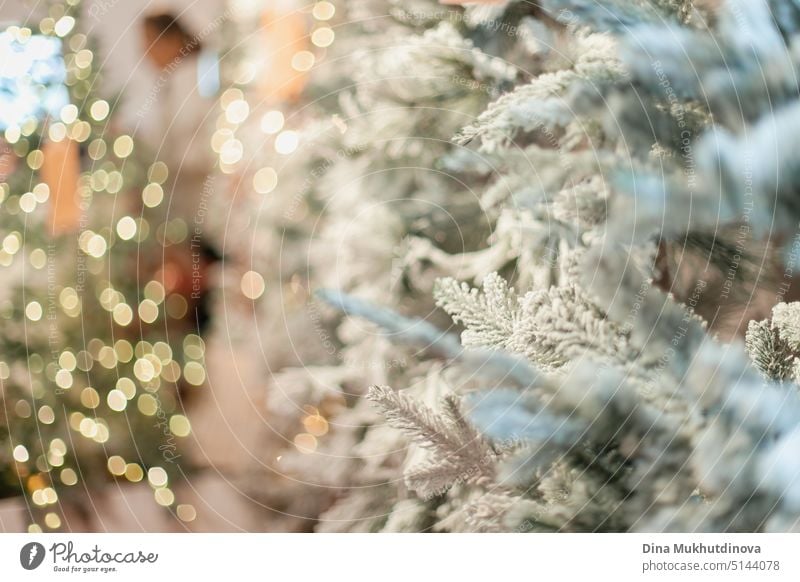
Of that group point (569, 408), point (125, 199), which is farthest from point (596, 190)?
point (125, 199)

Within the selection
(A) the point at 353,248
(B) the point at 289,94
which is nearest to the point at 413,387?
(A) the point at 353,248

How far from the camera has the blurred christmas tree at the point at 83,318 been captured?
1.66 feet

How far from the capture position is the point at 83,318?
51 cm

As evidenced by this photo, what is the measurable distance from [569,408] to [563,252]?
0.11 metres

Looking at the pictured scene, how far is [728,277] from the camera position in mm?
537

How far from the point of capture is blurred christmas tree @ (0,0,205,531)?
0.51m
